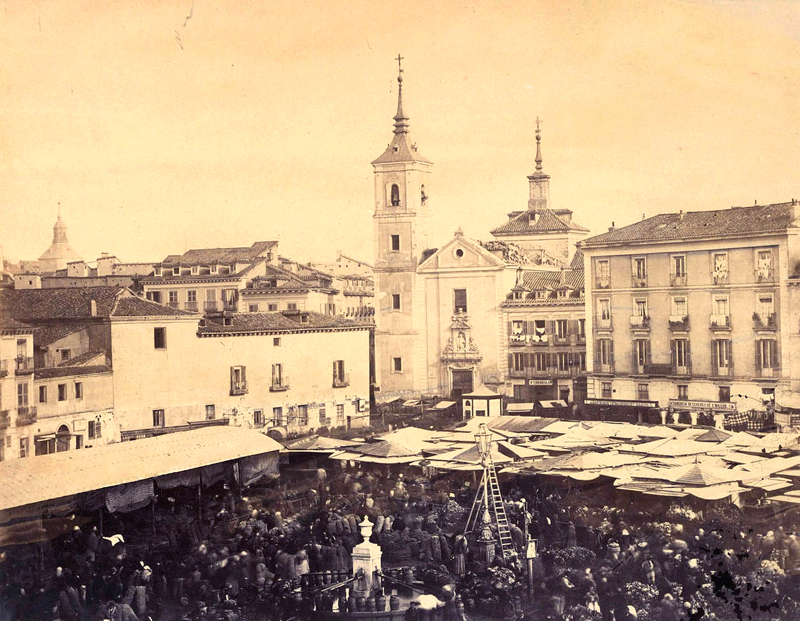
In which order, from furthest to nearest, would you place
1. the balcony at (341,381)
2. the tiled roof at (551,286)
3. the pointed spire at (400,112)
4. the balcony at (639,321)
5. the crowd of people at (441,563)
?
the balcony at (341,381), the pointed spire at (400,112), the tiled roof at (551,286), the balcony at (639,321), the crowd of people at (441,563)

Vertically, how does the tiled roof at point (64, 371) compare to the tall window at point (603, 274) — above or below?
below

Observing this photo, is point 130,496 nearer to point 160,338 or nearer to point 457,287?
point 160,338

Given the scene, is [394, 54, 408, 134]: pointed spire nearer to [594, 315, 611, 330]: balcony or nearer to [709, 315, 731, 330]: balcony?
[594, 315, 611, 330]: balcony

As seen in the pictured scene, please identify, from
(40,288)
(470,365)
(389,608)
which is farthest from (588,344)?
(40,288)

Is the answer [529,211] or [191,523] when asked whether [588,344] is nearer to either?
[529,211]

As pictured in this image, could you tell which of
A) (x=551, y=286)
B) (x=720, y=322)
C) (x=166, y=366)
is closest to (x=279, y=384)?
(x=166, y=366)

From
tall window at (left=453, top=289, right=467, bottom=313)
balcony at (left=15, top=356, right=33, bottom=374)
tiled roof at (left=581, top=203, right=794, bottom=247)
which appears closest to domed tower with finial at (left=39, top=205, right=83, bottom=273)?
balcony at (left=15, top=356, right=33, bottom=374)

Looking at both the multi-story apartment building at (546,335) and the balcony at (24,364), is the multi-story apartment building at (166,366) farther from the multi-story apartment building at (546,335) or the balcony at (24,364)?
the multi-story apartment building at (546,335)

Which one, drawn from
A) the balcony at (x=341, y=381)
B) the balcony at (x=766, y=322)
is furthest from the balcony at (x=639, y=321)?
the balcony at (x=341, y=381)
